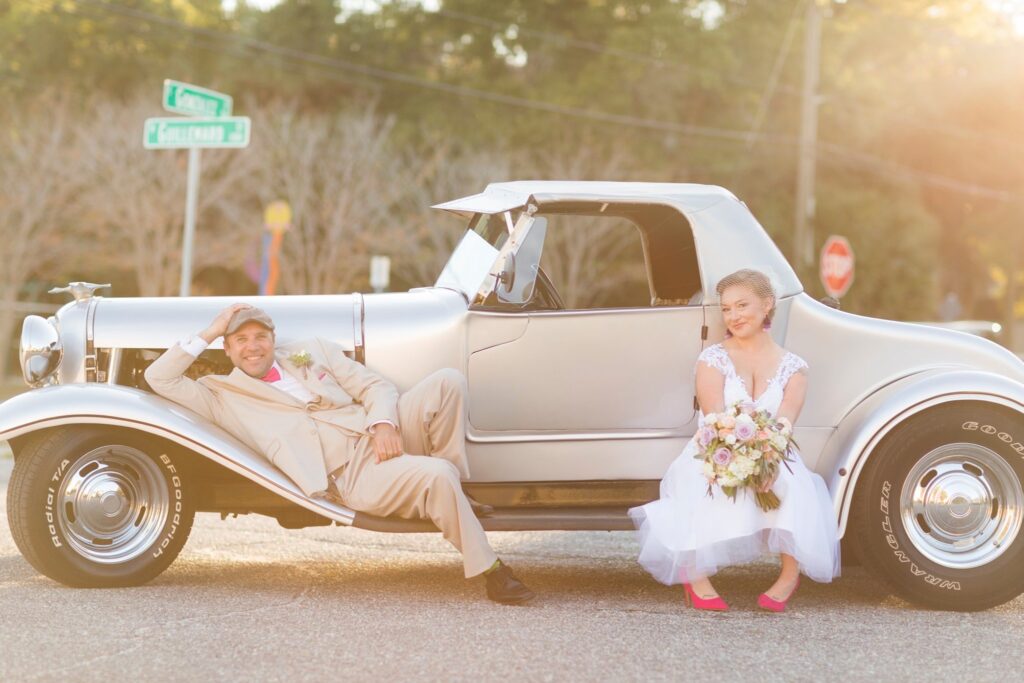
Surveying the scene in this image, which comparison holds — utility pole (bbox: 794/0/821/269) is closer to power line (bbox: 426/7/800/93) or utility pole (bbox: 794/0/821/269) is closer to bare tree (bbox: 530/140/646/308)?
bare tree (bbox: 530/140/646/308)

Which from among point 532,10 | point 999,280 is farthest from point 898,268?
point 999,280

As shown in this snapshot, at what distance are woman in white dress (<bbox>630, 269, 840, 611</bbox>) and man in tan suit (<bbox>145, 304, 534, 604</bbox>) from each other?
74cm

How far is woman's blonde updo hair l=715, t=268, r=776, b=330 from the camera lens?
→ 6.23 metres

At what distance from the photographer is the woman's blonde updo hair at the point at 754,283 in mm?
6227

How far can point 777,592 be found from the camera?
6070 mm

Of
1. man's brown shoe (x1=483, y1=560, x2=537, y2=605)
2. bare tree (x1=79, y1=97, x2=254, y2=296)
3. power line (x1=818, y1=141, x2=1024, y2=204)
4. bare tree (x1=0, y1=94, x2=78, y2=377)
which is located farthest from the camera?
power line (x1=818, y1=141, x2=1024, y2=204)

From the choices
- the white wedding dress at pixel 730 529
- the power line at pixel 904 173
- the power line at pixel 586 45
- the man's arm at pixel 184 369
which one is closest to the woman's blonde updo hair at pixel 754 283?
the white wedding dress at pixel 730 529

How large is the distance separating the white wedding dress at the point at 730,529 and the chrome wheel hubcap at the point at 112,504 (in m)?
2.38

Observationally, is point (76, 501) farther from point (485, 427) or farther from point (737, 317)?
point (737, 317)

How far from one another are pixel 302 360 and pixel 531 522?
139 cm

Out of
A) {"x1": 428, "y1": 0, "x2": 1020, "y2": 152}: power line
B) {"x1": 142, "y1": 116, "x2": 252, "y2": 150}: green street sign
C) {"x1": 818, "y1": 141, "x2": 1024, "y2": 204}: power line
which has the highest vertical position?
{"x1": 428, "y1": 0, "x2": 1020, "y2": 152}: power line

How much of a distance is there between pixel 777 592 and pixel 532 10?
33.1 metres

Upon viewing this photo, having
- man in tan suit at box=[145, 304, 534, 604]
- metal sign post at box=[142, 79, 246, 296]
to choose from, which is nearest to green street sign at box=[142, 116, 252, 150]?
metal sign post at box=[142, 79, 246, 296]

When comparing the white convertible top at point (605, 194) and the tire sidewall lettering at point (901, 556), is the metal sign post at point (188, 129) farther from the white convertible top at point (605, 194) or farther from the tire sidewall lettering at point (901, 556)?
the tire sidewall lettering at point (901, 556)
